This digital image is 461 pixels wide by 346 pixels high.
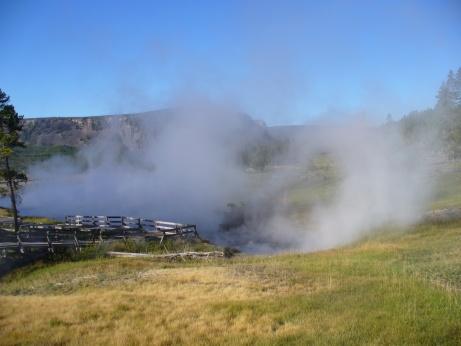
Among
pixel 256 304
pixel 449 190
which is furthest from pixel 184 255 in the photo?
pixel 449 190

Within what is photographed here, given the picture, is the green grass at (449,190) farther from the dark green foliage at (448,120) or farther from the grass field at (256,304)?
the grass field at (256,304)

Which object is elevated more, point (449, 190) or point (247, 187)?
point (247, 187)

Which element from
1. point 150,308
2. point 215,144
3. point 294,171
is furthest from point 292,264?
point 215,144

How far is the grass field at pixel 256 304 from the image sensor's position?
10.9m

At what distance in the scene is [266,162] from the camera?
111m

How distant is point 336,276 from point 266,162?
9414 centimetres

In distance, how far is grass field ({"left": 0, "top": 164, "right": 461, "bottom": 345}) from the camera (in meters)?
10.9

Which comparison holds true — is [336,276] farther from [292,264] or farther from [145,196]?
[145,196]

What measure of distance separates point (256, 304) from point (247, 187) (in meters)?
60.1

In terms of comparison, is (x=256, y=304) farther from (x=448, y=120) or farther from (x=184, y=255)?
(x=448, y=120)

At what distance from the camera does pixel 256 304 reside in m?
13.7

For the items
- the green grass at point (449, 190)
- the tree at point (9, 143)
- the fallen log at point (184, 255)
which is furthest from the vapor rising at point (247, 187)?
the tree at point (9, 143)

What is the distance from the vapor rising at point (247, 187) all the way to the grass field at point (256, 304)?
17.9 metres

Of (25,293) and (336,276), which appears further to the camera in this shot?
(25,293)
